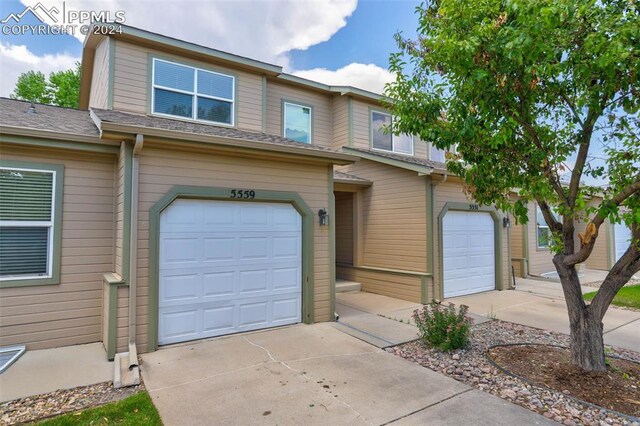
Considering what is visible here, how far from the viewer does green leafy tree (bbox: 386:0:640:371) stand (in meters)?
3.61

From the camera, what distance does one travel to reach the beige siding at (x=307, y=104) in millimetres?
10625

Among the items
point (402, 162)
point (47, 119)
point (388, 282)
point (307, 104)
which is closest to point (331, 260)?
point (388, 282)

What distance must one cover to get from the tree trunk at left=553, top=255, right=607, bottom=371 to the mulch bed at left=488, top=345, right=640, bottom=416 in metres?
0.13

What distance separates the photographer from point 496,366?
188 inches

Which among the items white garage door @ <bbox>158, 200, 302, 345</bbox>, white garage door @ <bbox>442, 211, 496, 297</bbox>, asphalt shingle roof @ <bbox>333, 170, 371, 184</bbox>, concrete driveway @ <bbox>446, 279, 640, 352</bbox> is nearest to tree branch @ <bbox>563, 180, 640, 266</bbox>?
concrete driveway @ <bbox>446, 279, 640, 352</bbox>

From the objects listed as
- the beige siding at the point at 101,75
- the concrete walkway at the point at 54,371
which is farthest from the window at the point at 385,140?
the concrete walkway at the point at 54,371

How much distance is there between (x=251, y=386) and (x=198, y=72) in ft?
24.4

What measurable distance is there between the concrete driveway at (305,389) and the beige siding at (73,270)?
1585mm

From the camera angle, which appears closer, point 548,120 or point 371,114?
point 548,120

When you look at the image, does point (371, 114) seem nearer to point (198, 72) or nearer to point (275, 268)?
point (198, 72)

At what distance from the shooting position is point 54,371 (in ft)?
15.2

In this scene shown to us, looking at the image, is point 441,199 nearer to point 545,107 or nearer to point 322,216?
point 322,216

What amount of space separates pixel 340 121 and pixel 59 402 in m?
10.0

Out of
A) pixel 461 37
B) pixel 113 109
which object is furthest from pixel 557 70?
pixel 113 109
